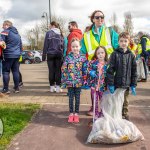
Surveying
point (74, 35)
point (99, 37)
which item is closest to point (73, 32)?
point (74, 35)

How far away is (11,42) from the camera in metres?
7.88

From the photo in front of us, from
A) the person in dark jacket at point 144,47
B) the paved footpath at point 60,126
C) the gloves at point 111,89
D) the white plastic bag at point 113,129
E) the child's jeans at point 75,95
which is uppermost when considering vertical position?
the person in dark jacket at point 144,47

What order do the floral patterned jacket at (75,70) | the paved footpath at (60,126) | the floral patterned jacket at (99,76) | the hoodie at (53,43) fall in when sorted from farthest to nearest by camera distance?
1. the hoodie at (53,43)
2. the floral patterned jacket at (75,70)
3. the floral patterned jacket at (99,76)
4. the paved footpath at (60,126)

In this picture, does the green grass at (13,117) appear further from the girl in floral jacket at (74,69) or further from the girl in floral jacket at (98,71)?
the girl in floral jacket at (98,71)

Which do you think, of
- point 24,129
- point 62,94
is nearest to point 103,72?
point 24,129

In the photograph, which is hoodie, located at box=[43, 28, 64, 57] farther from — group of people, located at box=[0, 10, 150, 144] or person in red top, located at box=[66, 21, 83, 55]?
group of people, located at box=[0, 10, 150, 144]

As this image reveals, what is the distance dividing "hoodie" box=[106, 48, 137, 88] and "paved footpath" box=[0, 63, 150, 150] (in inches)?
32.2

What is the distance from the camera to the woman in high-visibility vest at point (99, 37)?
5.51 meters

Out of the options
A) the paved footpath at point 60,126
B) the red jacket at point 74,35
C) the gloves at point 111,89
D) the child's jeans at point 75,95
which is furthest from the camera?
the red jacket at point 74,35

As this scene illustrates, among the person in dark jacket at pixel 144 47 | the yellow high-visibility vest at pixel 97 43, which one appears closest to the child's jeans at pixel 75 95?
the yellow high-visibility vest at pixel 97 43

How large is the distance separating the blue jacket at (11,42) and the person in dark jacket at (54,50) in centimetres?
73

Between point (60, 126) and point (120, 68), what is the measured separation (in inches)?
54.6

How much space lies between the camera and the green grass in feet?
14.8

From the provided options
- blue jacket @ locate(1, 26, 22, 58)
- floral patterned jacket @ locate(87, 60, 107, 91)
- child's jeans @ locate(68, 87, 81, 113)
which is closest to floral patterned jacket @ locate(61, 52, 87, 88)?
child's jeans @ locate(68, 87, 81, 113)
